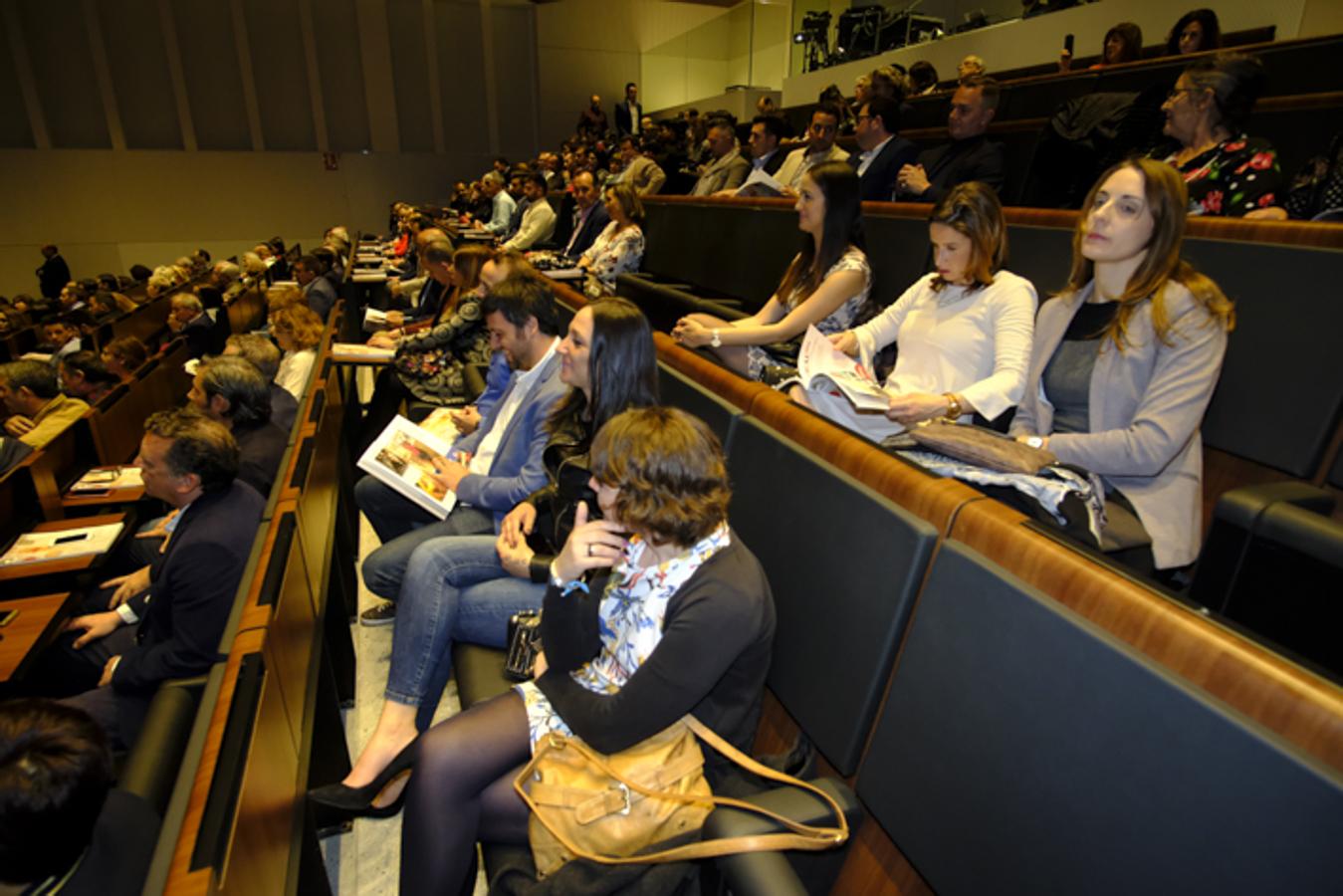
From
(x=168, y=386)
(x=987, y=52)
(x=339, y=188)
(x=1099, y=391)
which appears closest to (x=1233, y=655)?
(x=1099, y=391)

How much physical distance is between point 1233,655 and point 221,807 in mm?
994

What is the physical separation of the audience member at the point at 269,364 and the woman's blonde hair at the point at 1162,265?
8.70ft

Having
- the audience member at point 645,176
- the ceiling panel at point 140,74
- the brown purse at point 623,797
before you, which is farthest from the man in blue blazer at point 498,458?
the ceiling panel at point 140,74

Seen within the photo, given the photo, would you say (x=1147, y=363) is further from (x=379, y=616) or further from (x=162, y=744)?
(x=379, y=616)

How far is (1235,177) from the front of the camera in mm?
1714

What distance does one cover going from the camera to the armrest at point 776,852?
0.70m

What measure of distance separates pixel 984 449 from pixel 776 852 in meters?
0.67

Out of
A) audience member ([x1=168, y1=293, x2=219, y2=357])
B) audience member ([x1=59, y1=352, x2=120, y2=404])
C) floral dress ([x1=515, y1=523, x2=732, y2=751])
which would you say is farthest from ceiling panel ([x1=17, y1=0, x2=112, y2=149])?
floral dress ([x1=515, y1=523, x2=732, y2=751])

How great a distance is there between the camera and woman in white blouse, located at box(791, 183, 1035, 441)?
1.38 m

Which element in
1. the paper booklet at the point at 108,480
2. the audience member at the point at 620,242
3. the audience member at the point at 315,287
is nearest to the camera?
the paper booklet at the point at 108,480

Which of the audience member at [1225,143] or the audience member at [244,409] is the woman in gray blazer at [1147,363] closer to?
the audience member at [1225,143]

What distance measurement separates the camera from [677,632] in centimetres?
93

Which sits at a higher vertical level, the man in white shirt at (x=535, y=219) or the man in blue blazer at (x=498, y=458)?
the man in white shirt at (x=535, y=219)

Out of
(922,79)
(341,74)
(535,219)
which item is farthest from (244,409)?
(341,74)
